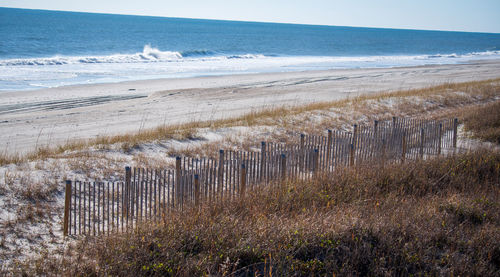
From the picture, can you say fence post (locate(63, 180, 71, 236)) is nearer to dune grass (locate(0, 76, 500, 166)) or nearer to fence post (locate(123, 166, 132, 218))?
fence post (locate(123, 166, 132, 218))

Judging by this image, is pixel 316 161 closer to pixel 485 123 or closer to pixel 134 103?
pixel 485 123

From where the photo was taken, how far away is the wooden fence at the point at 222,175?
573 cm

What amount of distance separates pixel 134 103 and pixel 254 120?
818cm

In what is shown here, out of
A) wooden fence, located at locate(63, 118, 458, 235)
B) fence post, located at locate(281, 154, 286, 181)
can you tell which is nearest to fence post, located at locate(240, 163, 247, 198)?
wooden fence, located at locate(63, 118, 458, 235)

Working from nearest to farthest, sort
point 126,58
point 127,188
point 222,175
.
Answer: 1. point 127,188
2. point 222,175
3. point 126,58

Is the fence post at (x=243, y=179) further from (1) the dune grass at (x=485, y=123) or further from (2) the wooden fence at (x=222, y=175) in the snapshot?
(1) the dune grass at (x=485, y=123)

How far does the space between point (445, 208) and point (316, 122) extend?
7474 mm

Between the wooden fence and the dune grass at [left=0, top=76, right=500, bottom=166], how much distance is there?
7.22 ft

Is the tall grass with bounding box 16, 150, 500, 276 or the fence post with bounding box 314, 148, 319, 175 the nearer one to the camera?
the tall grass with bounding box 16, 150, 500, 276

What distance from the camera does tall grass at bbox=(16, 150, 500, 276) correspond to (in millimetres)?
4570

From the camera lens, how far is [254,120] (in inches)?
527

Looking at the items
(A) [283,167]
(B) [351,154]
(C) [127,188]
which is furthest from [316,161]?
(C) [127,188]

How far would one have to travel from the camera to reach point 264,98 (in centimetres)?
2100

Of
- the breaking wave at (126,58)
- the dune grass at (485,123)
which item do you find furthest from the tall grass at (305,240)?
the breaking wave at (126,58)
